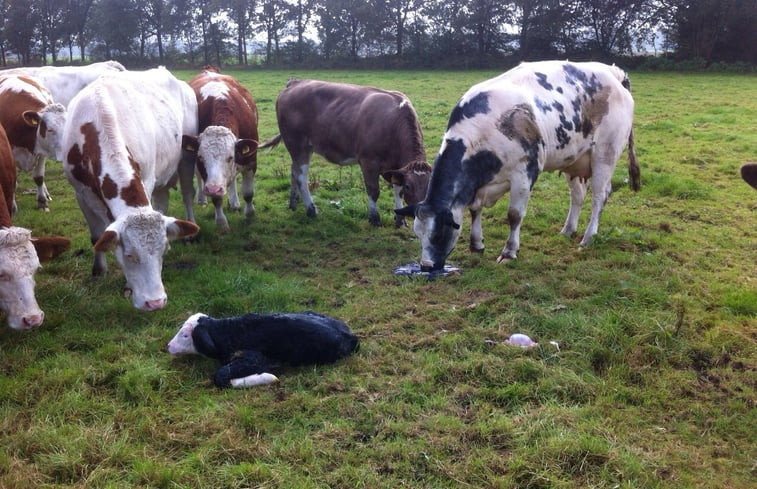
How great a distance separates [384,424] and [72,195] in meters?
8.29

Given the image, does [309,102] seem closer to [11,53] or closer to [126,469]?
[126,469]

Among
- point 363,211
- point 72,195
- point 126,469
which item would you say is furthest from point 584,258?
point 72,195

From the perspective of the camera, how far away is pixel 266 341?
14.5ft

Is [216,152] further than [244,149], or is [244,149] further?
[244,149]

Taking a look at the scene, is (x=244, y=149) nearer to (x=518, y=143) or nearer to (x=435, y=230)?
(x=435, y=230)

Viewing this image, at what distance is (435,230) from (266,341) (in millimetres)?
2404

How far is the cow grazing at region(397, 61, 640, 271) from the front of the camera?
20.4 ft

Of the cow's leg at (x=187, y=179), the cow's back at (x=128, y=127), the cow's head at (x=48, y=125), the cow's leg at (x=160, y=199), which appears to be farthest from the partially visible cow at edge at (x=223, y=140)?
the cow's head at (x=48, y=125)

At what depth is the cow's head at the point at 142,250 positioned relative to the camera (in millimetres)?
4977

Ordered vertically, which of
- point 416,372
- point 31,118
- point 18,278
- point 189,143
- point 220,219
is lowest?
point 416,372

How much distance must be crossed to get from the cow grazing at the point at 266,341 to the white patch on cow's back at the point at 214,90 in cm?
462

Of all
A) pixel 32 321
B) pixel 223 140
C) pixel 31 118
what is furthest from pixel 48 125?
pixel 32 321

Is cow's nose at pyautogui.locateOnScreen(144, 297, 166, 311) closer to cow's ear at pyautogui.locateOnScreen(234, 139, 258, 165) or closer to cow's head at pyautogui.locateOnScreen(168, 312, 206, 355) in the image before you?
cow's head at pyautogui.locateOnScreen(168, 312, 206, 355)

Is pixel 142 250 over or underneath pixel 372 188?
underneath
